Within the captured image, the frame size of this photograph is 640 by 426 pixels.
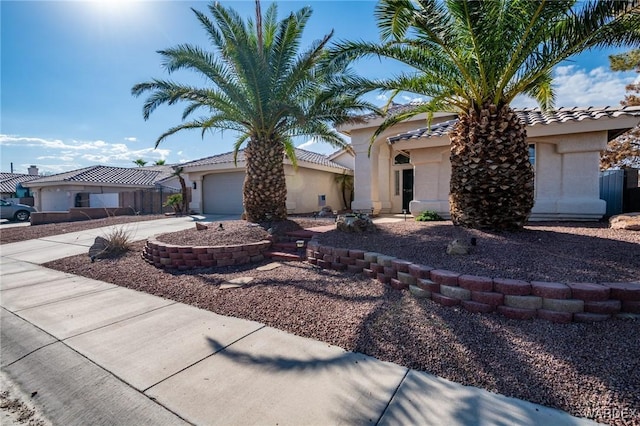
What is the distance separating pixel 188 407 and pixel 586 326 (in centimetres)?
408

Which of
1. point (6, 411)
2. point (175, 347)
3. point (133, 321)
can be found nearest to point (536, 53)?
point (175, 347)

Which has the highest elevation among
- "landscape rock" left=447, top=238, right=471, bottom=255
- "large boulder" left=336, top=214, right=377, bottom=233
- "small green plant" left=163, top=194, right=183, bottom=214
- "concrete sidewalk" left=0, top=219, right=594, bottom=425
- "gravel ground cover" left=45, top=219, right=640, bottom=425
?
"small green plant" left=163, top=194, right=183, bottom=214

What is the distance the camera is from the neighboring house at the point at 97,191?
22.6m

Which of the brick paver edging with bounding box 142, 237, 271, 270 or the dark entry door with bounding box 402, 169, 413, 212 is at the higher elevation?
the dark entry door with bounding box 402, 169, 413, 212

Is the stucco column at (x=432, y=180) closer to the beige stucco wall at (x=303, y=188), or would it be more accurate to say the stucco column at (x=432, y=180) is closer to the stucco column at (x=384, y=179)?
the stucco column at (x=384, y=179)

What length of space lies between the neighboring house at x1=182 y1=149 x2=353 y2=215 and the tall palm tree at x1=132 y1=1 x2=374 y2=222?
6112mm

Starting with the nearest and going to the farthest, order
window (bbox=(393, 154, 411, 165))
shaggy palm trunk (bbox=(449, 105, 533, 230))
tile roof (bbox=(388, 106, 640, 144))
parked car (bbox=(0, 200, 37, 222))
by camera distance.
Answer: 1. shaggy palm trunk (bbox=(449, 105, 533, 230))
2. tile roof (bbox=(388, 106, 640, 144))
3. window (bbox=(393, 154, 411, 165))
4. parked car (bbox=(0, 200, 37, 222))

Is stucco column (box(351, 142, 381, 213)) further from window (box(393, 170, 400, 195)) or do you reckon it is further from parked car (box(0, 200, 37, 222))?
parked car (box(0, 200, 37, 222))

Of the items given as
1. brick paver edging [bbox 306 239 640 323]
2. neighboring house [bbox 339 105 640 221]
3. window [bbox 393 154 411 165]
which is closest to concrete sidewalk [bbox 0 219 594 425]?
brick paver edging [bbox 306 239 640 323]

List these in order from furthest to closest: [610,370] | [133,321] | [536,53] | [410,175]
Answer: [410,175], [536,53], [133,321], [610,370]

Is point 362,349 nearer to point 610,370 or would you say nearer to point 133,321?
point 610,370

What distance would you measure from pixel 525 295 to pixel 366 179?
11.3 metres

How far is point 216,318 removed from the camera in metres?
4.20

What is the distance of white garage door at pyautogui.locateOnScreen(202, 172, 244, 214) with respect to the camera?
1720 cm
